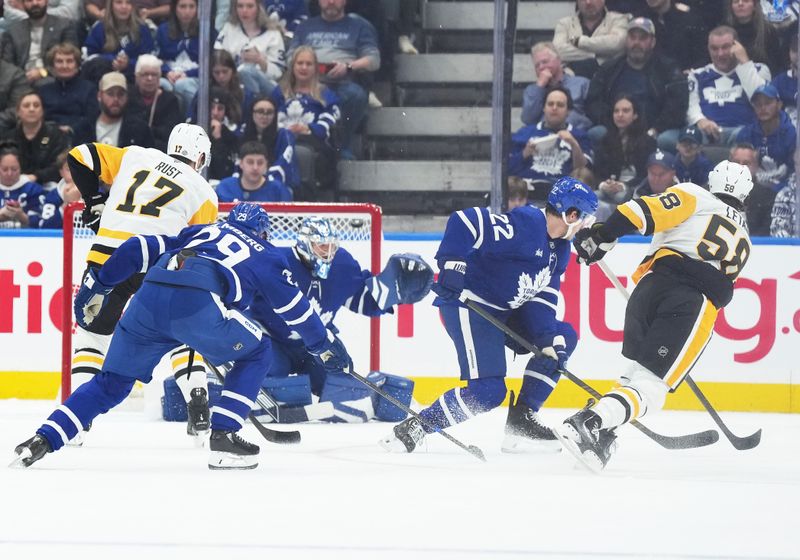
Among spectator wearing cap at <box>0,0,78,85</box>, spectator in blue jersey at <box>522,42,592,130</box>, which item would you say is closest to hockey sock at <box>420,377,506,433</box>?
spectator in blue jersey at <box>522,42,592,130</box>

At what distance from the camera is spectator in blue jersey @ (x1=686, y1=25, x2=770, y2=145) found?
7023 millimetres

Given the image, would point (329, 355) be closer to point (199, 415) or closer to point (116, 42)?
point (199, 415)

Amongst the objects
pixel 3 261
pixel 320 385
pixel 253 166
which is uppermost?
pixel 253 166

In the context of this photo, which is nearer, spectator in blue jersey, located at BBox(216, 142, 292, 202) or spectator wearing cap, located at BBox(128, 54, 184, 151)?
spectator in blue jersey, located at BBox(216, 142, 292, 202)

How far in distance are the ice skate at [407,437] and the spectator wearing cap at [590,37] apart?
3.04m

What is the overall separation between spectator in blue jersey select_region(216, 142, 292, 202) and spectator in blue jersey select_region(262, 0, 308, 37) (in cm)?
82

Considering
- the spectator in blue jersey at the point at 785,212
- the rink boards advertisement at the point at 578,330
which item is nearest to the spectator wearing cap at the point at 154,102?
the rink boards advertisement at the point at 578,330

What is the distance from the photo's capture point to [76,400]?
158 inches

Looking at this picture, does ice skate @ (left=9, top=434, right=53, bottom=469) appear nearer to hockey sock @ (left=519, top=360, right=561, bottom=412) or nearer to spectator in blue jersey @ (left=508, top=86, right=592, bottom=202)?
hockey sock @ (left=519, top=360, right=561, bottom=412)

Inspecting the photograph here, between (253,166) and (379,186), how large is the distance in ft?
2.40

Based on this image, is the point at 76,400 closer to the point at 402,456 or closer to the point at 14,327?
the point at 402,456

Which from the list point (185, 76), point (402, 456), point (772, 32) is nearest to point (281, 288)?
point (402, 456)

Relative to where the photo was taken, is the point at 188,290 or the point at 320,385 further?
the point at 320,385

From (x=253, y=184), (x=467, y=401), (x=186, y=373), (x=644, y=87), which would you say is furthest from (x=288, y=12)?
(x=467, y=401)
